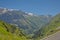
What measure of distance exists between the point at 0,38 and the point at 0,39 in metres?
0.19

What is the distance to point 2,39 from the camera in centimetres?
2689

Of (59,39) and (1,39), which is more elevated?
(59,39)

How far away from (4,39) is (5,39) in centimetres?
24

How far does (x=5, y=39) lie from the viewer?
27.3 meters

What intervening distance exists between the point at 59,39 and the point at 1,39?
3985 centimetres

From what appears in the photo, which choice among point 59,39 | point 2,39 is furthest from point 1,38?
point 59,39

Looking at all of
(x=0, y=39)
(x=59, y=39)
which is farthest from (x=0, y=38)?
(x=59, y=39)

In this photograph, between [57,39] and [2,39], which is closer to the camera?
[2,39]

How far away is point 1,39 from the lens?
26594 mm

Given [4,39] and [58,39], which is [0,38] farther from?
[58,39]

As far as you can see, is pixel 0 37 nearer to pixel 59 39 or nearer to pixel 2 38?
pixel 2 38

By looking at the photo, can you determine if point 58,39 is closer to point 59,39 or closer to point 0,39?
point 59,39

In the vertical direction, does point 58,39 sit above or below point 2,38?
above

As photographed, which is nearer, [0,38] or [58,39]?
[0,38]
